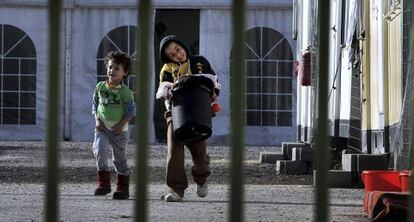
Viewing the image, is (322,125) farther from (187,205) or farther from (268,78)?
(268,78)

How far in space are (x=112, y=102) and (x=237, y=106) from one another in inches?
289

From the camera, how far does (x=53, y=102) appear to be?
3.02 m

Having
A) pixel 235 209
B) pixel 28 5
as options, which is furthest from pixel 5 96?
pixel 235 209

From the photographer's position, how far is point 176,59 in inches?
374

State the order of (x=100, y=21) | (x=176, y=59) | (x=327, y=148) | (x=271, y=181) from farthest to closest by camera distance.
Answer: (x=100, y=21) → (x=271, y=181) → (x=176, y=59) → (x=327, y=148)

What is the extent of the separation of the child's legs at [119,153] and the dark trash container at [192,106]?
51.9 inches

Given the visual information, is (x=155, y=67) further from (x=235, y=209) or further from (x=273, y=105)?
(x=235, y=209)

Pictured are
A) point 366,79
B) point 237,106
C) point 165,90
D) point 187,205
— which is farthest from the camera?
point 366,79

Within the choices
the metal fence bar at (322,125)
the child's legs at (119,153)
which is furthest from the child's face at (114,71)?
the metal fence bar at (322,125)

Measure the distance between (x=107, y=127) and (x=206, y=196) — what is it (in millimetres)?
1141

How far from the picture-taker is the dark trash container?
28.3 feet

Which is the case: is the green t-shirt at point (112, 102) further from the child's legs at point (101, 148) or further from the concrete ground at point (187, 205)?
the concrete ground at point (187, 205)

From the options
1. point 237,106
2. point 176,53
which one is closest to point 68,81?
point 176,53

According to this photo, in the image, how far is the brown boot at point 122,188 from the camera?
31.9ft
